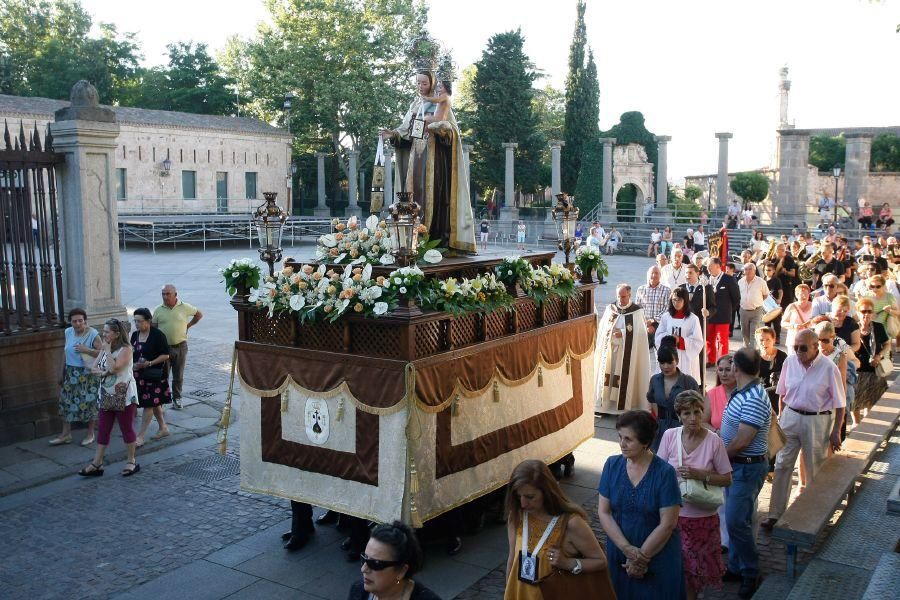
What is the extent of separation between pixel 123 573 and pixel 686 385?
4757mm

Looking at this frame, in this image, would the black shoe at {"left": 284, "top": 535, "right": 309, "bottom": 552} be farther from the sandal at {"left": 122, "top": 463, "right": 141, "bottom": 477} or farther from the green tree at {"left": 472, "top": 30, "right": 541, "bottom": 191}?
the green tree at {"left": 472, "top": 30, "right": 541, "bottom": 191}

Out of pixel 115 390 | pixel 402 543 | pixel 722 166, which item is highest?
pixel 722 166

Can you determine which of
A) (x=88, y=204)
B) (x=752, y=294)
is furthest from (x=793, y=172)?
(x=88, y=204)

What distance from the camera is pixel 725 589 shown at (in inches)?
242

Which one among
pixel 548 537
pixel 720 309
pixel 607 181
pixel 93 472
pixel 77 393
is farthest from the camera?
pixel 607 181

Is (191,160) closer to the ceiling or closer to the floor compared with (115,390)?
closer to the ceiling

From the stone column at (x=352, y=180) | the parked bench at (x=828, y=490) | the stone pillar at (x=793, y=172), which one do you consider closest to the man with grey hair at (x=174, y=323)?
the parked bench at (x=828, y=490)

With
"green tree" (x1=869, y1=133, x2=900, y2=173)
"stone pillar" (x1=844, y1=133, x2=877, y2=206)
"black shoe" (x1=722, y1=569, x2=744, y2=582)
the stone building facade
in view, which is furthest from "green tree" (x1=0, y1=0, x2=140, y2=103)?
"black shoe" (x1=722, y1=569, x2=744, y2=582)

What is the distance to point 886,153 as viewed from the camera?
47.3 m

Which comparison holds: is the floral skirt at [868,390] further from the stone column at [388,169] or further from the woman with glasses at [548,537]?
the woman with glasses at [548,537]

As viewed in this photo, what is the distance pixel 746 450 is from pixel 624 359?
15.6 feet

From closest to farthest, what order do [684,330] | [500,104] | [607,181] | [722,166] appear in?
[684,330], [722,166], [607,181], [500,104]

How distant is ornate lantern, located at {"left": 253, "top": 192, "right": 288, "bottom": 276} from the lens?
729 cm

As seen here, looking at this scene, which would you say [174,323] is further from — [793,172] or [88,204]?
[793,172]
